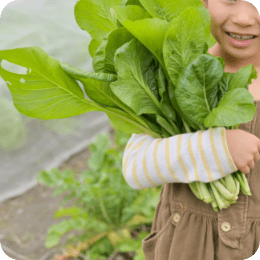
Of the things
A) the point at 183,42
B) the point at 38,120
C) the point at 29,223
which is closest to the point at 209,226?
the point at 183,42

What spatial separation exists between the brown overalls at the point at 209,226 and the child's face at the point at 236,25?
113 mm

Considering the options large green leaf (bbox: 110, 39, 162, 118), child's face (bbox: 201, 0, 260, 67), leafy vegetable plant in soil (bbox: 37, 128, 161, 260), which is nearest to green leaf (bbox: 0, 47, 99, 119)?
large green leaf (bbox: 110, 39, 162, 118)

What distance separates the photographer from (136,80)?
2.14 ft

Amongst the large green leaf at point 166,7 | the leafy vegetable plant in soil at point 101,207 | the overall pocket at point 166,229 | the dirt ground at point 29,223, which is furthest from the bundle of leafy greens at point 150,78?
the dirt ground at point 29,223

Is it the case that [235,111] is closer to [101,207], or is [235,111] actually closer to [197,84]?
[197,84]

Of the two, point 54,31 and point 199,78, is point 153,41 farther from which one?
point 54,31

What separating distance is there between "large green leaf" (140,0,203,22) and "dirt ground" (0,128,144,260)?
4.48ft

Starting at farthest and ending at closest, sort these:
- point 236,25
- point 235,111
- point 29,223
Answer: point 29,223
point 236,25
point 235,111

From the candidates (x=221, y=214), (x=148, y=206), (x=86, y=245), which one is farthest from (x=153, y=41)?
(x=86, y=245)

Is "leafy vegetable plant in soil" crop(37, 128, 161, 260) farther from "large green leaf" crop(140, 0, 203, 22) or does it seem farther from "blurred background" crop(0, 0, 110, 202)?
"large green leaf" crop(140, 0, 203, 22)

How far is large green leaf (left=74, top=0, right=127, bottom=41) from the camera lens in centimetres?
70

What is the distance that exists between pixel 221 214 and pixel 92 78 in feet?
1.27

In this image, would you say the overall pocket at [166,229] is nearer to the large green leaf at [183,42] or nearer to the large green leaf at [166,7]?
the large green leaf at [183,42]

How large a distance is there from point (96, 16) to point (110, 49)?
0.11 metres
